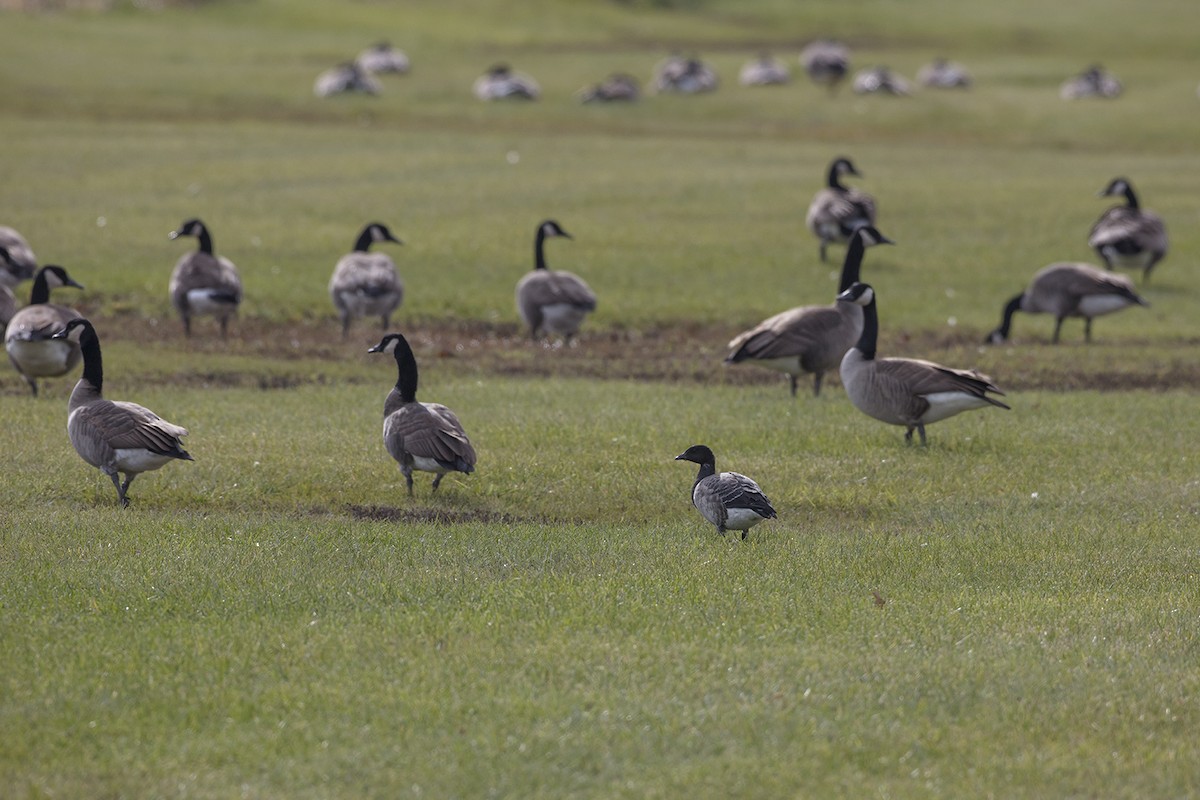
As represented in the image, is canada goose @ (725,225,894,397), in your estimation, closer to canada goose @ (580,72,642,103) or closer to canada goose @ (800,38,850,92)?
canada goose @ (580,72,642,103)

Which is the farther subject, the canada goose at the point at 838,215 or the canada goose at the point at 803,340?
the canada goose at the point at 838,215

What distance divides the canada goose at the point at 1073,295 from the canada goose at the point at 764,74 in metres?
36.8

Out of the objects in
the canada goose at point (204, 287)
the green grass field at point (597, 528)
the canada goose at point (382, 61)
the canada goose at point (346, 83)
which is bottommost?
the green grass field at point (597, 528)

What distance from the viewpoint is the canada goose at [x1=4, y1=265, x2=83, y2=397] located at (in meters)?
18.2

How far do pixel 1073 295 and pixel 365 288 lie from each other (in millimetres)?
12037

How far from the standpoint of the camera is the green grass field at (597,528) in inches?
354

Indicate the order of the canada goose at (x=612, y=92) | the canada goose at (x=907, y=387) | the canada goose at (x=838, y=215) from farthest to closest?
the canada goose at (x=612, y=92), the canada goose at (x=838, y=215), the canada goose at (x=907, y=387)

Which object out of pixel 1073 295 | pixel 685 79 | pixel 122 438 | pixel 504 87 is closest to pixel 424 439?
pixel 122 438

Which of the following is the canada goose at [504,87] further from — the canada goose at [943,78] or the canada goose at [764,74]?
the canada goose at [943,78]

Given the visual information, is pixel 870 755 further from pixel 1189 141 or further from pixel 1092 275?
pixel 1189 141

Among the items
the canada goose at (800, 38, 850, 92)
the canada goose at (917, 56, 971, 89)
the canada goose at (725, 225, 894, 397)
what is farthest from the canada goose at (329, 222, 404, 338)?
the canada goose at (917, 56, 971, 89)

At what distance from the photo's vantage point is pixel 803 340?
62.4 feet

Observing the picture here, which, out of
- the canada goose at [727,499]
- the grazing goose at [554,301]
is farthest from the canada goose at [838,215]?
the canada goose at [727,499]

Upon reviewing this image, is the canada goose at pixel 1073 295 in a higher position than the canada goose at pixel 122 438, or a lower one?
higher
